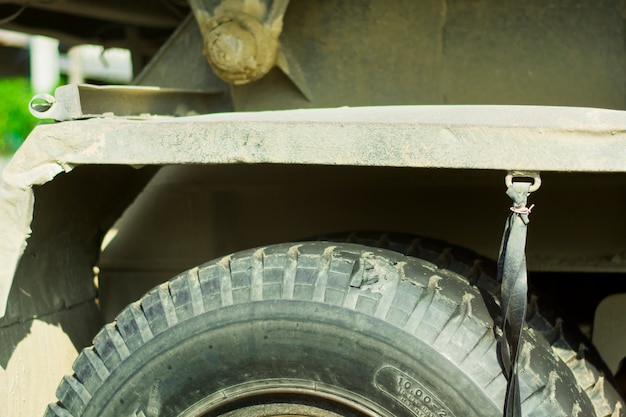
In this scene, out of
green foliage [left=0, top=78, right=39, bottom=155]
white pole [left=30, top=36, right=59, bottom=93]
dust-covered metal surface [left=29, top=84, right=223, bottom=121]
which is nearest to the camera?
dust-covered metal surface [left=29, top=84, right=223, bottom=121]

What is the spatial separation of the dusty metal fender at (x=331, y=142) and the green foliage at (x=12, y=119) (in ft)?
42.9

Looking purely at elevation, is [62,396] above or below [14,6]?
below

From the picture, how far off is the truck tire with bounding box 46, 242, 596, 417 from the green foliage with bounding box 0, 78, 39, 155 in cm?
1326

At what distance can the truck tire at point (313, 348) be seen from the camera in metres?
1.49

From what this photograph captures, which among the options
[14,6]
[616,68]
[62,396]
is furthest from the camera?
[14,6]

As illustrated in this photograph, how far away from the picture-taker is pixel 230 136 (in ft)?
5.22

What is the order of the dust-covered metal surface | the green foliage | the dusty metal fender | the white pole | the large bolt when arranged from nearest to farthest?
the dusty metal fender → the dust-covered metal surface → the large bolt → the green foliage → the white pole

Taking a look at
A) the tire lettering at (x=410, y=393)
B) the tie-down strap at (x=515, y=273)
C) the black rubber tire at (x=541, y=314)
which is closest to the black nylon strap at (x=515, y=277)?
the tie-down strap at (x=515, y=273)

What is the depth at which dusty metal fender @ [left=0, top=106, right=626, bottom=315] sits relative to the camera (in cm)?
143

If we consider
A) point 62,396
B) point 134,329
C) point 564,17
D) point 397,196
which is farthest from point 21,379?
point 564,17

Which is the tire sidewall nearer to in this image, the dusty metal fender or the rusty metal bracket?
the dusty metal fender

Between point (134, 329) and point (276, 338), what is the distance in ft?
1.05

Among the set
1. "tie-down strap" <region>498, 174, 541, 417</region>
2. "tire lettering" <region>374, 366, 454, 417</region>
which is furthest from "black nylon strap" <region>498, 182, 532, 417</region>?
"tire lettering" <region>374, 366, 454, 417</region>

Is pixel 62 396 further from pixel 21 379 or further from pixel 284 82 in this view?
pixel 284 82
